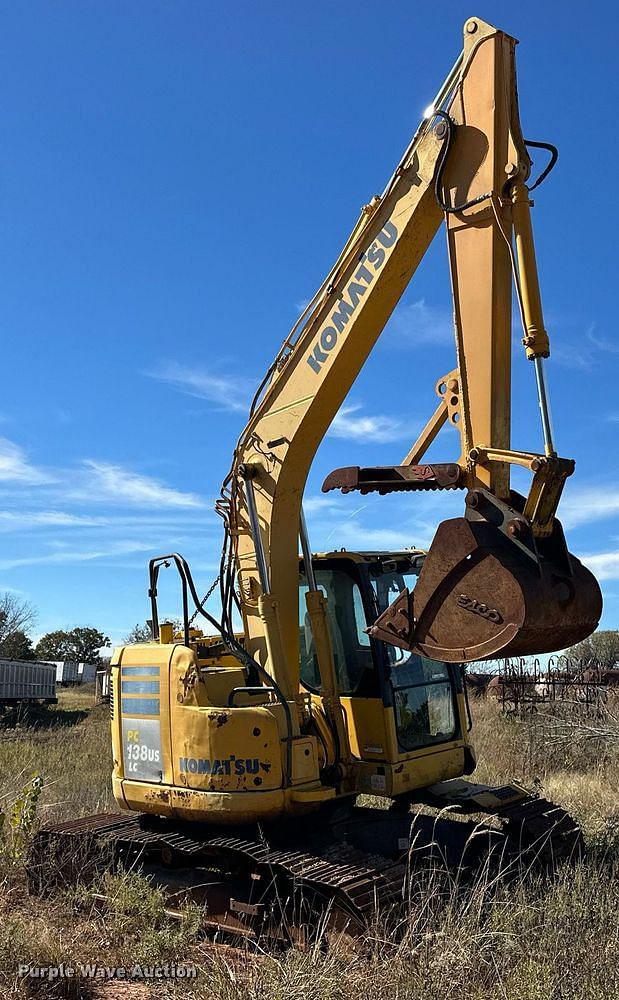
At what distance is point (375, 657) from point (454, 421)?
2.11 m

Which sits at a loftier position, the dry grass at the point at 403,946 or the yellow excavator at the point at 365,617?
the yellow excavator at the point at 365,617

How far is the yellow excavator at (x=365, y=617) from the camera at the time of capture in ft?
16.5

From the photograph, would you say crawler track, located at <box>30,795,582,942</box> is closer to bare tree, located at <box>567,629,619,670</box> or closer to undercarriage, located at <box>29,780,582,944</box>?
undercarriage, located at <box>29,780,582,944</box>

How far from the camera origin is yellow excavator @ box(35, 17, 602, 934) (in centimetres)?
503

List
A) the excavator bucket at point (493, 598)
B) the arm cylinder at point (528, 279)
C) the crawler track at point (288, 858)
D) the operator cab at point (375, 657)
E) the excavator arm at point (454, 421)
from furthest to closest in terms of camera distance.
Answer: the operator cab at point (375, 657)
the crawler track at point (288, 858)
the arm cylinder at point (528, 279)
the excavator arm at point (454, 421)
the excavator bucket at point (493, 598)

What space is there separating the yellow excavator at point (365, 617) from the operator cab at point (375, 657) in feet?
0.06

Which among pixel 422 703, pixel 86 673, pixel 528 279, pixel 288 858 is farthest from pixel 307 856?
pixel 86 673

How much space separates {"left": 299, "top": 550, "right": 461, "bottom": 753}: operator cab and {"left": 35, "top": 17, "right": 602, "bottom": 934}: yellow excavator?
0.06 feet

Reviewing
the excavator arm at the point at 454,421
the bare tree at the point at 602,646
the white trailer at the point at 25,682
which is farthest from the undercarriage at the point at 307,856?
the bare tree at the point at 602,646

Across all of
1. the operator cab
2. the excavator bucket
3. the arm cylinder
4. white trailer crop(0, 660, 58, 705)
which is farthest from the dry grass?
white trailer crop(0, 660, 58, 705)

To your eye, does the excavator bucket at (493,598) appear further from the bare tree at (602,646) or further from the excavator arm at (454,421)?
the bare tree at (602,646)

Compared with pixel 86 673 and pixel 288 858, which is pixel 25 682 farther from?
pixel 288 858

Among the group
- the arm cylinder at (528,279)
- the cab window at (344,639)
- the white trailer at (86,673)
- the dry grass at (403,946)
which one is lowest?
the dry grass at (403,946)

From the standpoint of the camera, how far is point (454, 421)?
19.2ft
